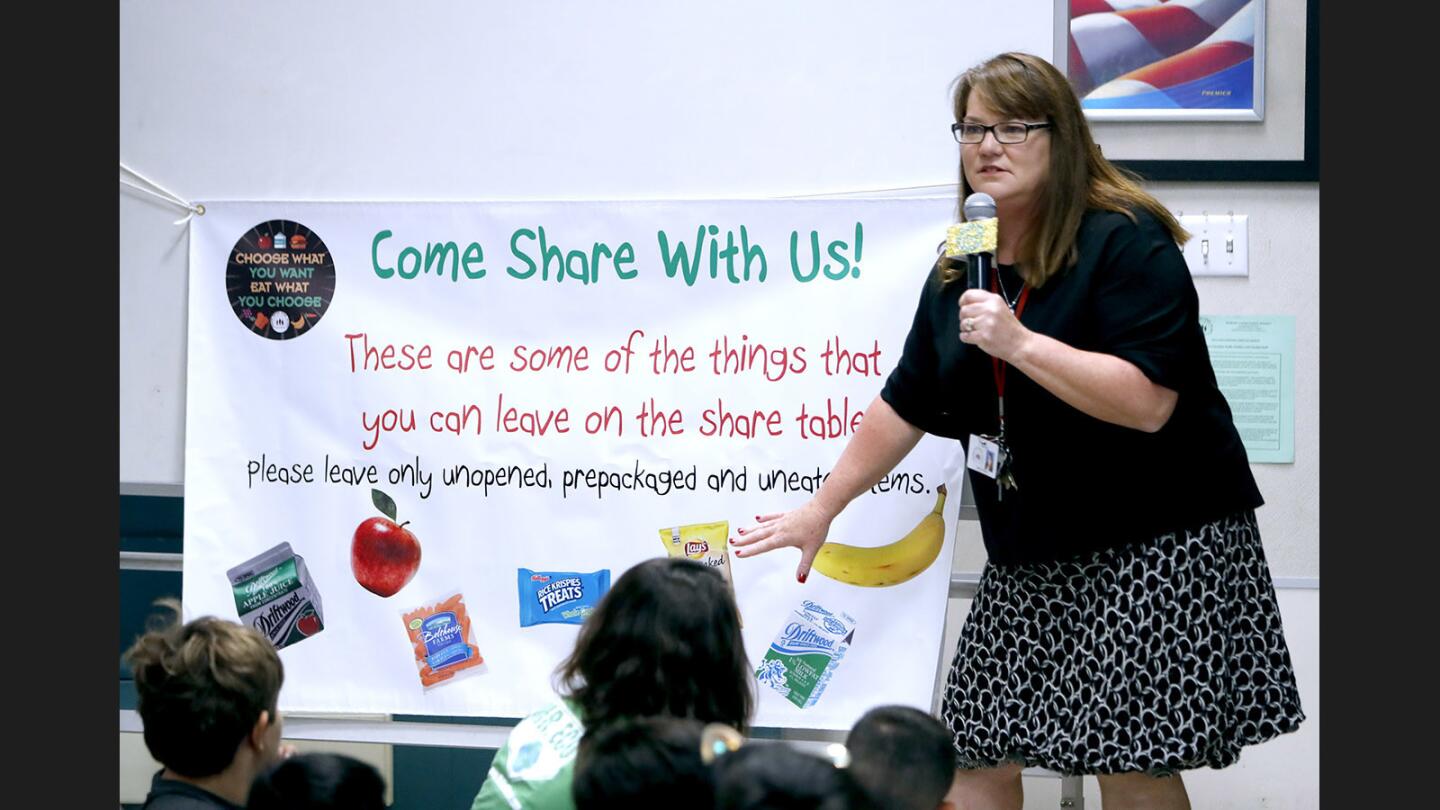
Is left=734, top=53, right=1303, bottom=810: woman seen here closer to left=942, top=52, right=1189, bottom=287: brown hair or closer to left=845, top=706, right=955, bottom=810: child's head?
left=942, top=52, right=1189, bottom=287: brown hair

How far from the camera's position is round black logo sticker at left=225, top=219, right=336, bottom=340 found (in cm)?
330

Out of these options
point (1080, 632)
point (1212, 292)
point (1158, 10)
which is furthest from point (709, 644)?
point (1158, 10)

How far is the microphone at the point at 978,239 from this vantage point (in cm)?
250

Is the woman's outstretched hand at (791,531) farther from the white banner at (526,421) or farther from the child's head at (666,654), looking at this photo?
the child's head at (666,654)

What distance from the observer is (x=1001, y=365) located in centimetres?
261

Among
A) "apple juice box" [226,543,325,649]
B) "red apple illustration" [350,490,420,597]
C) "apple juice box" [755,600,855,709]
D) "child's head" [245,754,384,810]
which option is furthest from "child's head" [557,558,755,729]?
"apple juice box" [226,543,325,649]

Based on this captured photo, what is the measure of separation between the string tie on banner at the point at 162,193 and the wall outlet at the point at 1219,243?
7.18 ft

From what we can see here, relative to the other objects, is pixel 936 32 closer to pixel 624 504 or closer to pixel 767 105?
pixel 767 105

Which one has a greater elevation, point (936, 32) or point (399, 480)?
point (936, 32)

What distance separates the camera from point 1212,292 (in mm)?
3146

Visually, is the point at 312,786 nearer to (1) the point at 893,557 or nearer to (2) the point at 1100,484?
(2) the point at 1100,484

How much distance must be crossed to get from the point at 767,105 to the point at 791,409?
64 cm

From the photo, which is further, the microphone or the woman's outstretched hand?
the woman's outstretched hand

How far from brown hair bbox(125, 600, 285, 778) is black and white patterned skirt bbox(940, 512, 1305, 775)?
131cm
